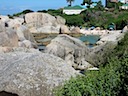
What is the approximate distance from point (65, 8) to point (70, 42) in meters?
109

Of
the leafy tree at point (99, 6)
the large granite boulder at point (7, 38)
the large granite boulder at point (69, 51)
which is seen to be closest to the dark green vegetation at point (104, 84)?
the large granite boulder at point (7, 38)

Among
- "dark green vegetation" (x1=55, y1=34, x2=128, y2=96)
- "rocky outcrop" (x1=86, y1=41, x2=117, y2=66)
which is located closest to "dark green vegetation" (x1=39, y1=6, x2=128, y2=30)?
"rocky outcrop" (x1=86, y1=41, x2=117, y2=66)

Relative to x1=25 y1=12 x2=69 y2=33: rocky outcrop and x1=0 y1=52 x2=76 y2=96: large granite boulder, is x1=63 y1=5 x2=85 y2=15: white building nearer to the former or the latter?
x1=25 y1=12 x2=69 y2=33: rocky outcrop

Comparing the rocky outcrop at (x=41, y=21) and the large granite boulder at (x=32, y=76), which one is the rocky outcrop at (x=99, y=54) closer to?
the large granite boulder at (x=32, y=76)

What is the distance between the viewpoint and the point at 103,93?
24.3 ft

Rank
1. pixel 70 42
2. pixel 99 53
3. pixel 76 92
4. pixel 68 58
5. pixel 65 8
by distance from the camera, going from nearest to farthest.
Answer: pixel 76 92 → pixel 99 53 → pixel 68 58 → pixel 70 42 → pixel 65 8

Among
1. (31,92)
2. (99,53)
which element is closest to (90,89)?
(31,92)

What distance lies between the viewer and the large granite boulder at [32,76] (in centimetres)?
1041

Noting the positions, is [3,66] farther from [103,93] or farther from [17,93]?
[103,93]

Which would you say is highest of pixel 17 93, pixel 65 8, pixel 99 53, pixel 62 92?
pixel 62 92

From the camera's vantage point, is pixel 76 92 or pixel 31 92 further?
pixel 31 92

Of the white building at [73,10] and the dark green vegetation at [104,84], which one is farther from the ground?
the dark green vegetation at [104,84]

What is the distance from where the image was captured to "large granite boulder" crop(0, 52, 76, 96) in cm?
1041

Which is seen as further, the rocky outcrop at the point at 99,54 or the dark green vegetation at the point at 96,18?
the dark green vegetation at the point at 96,18
